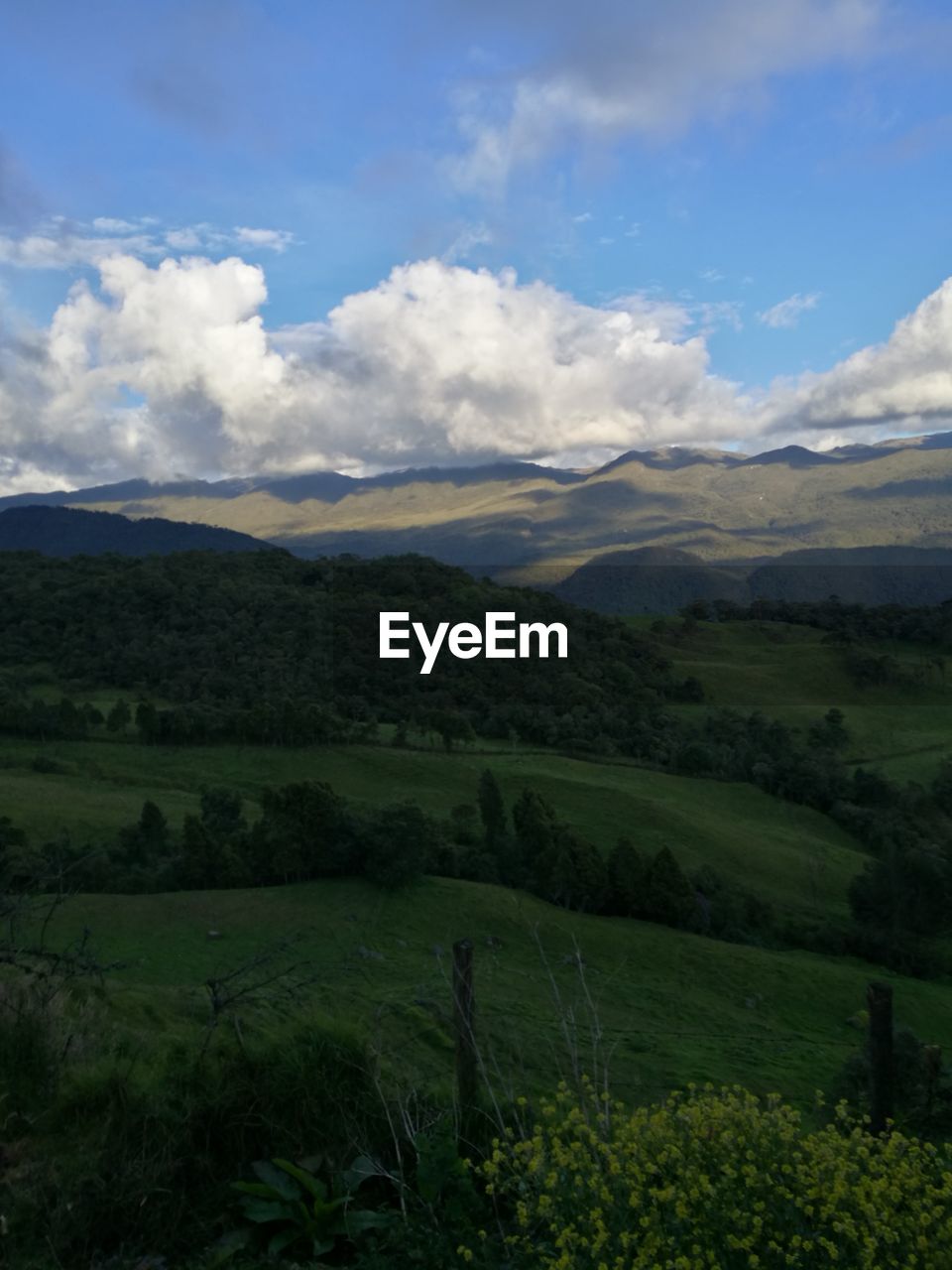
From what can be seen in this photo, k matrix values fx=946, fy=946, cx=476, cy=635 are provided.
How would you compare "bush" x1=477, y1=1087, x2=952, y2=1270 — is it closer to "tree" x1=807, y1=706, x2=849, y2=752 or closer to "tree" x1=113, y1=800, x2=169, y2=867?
"tree" x1=113, y1=800, x2=169, y2=867

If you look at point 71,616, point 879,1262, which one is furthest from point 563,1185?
point 71,616

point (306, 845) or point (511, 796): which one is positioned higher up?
point (306, 845)

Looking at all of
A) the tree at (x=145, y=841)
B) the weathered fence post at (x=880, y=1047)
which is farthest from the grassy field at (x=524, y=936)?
the tree at (x=145, y=841)

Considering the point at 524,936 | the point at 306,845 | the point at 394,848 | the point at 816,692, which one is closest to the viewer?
the point at 524,936

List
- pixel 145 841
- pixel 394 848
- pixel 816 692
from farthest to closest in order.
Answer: pixel 816 692, pixel 145 841, pixel 394 848

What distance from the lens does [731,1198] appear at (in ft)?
13.1

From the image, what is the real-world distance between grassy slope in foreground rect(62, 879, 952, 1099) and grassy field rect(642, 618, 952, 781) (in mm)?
33152

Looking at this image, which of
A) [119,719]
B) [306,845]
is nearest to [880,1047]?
[306,845]

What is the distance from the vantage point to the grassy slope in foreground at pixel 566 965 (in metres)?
15.6

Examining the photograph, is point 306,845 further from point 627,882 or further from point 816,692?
point 816,692

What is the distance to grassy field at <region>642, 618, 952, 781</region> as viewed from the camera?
2403 inches

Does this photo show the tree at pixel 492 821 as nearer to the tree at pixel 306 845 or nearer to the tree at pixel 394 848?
the tree at pixel 394 848

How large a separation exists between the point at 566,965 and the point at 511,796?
68.7 feet

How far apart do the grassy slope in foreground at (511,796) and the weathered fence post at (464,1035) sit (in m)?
30.8
